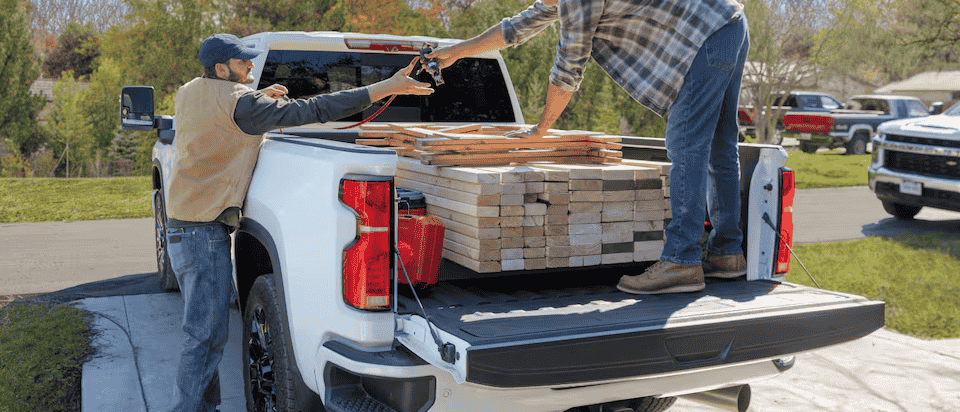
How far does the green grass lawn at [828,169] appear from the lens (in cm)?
1783

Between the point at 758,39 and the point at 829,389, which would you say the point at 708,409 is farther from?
the point at 758,39

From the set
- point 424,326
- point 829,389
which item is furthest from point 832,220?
point 424,326

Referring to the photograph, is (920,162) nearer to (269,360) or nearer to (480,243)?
(480,243)

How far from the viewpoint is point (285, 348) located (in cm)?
331

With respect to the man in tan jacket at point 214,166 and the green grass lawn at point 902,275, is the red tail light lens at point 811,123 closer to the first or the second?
the green grass lawn at point 902,275

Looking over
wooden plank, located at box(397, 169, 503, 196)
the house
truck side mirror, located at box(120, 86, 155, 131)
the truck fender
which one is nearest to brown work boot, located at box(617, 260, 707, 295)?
wooden plank, located at box(397, 169, 503, 196)

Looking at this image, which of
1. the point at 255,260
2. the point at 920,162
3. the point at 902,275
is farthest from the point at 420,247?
the point at 920,162

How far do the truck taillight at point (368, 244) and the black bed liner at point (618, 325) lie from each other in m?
0.18

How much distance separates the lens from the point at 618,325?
2.83 metres

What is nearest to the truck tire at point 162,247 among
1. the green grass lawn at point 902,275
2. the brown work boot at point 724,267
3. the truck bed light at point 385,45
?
the truck bed light at point 385,45

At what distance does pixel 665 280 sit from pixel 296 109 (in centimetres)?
173

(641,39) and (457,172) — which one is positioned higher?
(641,39)

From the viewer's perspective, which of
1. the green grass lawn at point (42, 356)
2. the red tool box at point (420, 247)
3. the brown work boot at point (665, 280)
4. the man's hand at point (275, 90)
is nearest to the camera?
the red tool box at point (420, 247)

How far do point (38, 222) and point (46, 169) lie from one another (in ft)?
28.5
